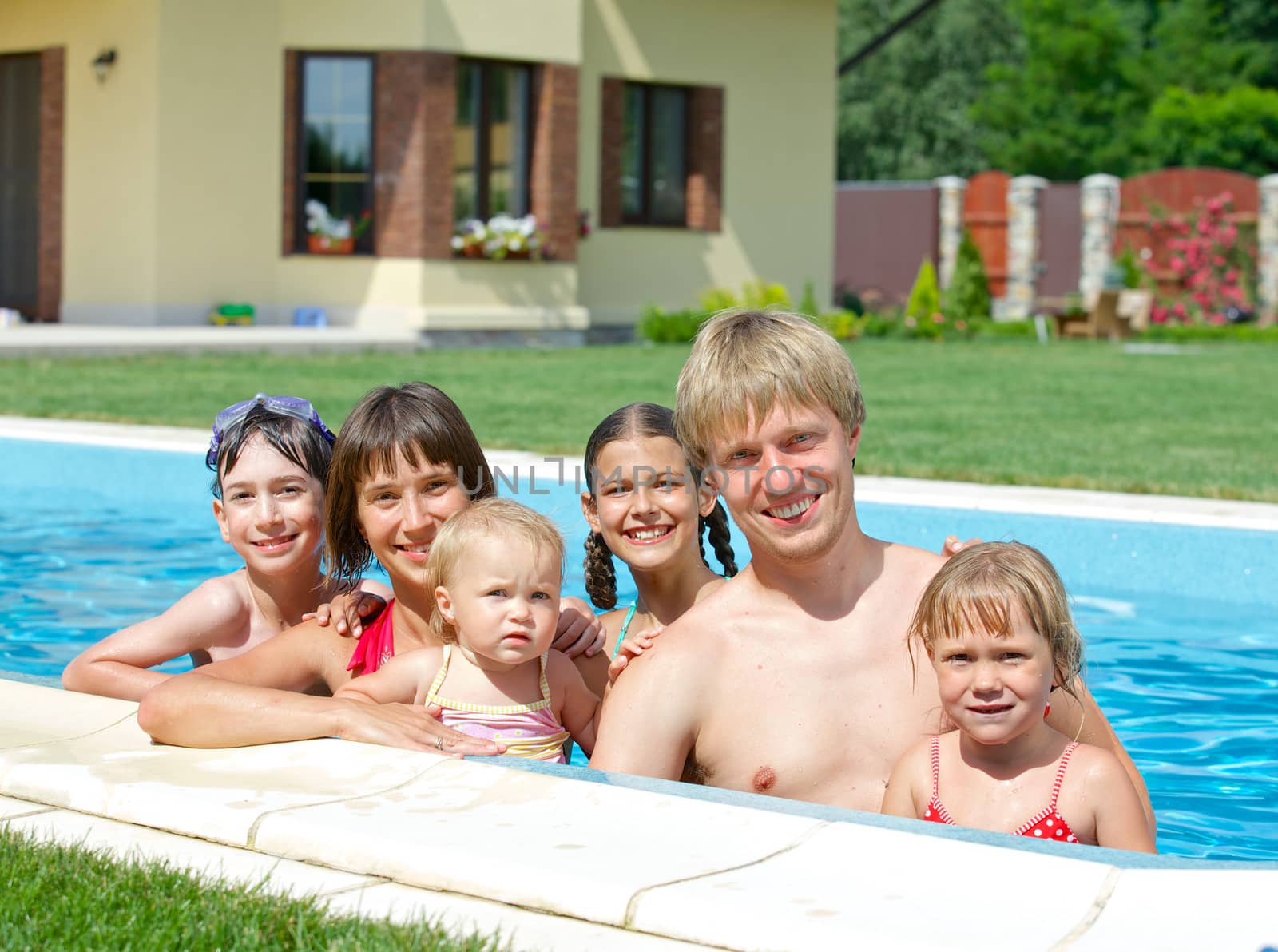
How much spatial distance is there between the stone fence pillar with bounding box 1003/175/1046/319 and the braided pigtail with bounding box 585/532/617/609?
24.8 m

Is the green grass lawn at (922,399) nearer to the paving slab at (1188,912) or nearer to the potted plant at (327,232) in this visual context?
the potted plant at (327,232)

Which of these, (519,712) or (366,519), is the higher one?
(366,519)

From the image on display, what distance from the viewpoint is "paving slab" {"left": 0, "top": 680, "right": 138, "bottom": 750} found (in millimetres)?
3068

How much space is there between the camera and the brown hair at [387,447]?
11.6 feet

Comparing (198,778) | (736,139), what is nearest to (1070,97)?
(736,139)

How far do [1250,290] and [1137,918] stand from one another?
26.0 meters

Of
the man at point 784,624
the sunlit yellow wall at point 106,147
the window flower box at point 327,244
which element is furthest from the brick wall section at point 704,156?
the man at point 784,624

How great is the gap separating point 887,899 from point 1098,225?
2713 cm

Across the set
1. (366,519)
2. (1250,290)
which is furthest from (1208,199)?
(366,519)

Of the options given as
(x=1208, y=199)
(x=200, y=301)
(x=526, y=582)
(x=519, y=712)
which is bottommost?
(x=519, y=712)

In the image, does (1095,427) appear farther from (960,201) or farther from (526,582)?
(960,201)

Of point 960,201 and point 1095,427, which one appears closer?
point 1095,427

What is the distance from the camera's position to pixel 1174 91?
4012 centimetres

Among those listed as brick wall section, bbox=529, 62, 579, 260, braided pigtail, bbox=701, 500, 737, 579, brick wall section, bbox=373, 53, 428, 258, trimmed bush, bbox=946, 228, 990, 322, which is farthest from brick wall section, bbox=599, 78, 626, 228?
braided pigtail, bbox=701, 500, 737, 579
